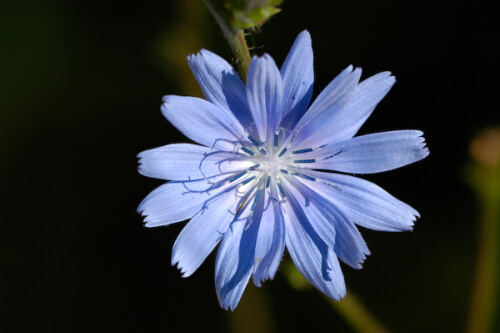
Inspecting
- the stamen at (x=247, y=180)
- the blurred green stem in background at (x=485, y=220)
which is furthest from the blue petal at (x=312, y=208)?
the blurred green stem in background at (x=485, y=220)

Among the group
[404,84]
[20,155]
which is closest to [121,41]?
[20,155]

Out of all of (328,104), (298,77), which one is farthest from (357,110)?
(298,77)

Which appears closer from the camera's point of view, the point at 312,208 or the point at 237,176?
the point at 312,208

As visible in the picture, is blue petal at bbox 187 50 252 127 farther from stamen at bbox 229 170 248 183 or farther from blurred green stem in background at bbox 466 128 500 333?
blurred green stem in background at bbox 466 128 500 333

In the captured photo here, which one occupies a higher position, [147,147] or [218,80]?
[147,147]

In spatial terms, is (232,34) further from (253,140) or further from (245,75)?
(253,140)
